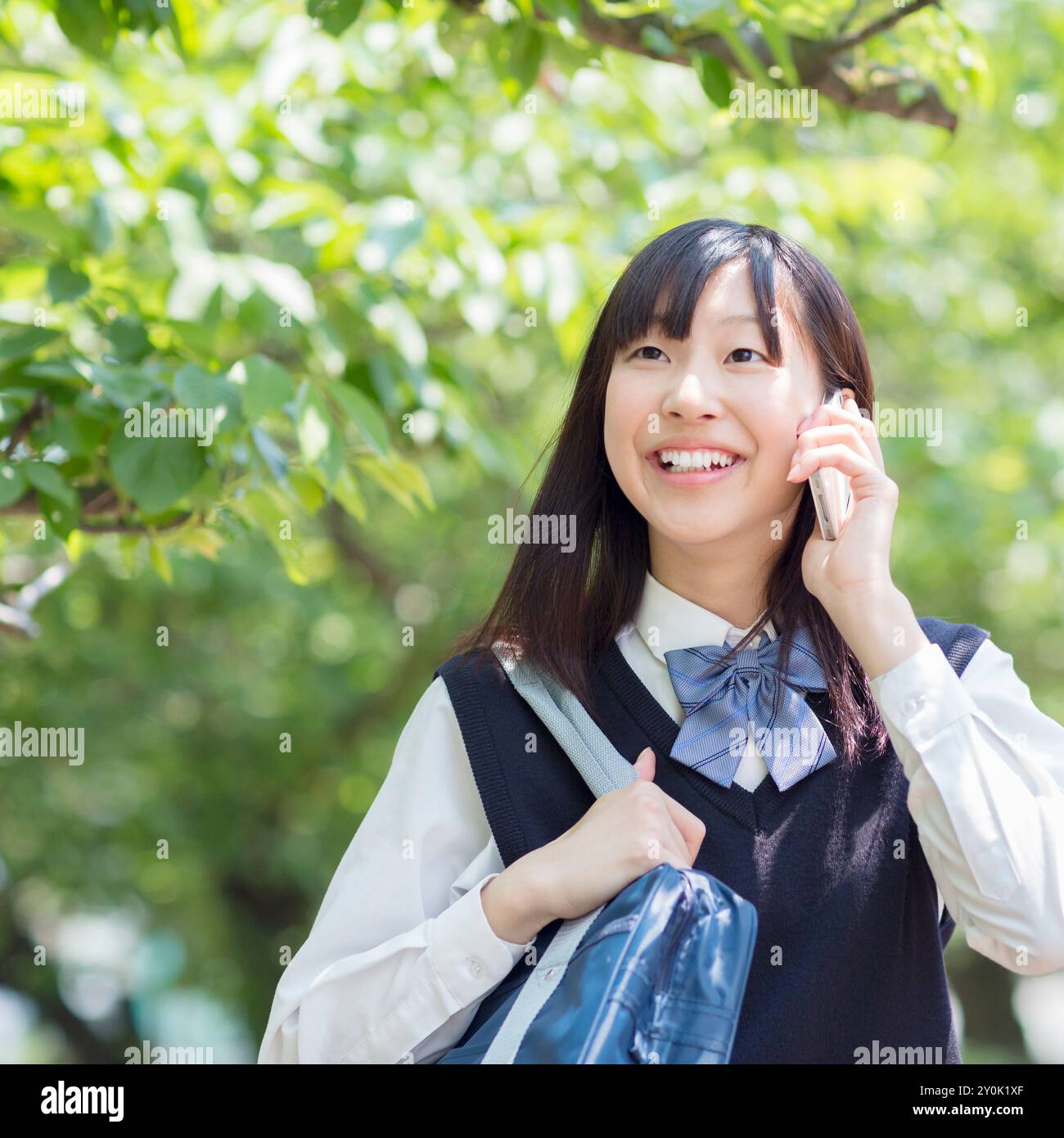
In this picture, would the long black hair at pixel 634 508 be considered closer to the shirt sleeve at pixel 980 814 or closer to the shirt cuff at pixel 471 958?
the shirt sleeve at pixel 980 814

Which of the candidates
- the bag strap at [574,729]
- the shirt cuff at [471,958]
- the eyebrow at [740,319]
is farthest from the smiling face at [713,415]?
the shirt cuff at [471,958]

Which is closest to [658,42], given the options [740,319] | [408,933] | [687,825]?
[740,319]

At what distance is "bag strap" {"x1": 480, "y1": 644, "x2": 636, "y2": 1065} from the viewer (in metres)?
1.41

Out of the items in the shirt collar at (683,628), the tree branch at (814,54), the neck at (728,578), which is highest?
the tree branch at (814,54)

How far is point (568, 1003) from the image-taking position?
4.43ft

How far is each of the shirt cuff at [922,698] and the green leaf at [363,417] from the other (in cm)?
107

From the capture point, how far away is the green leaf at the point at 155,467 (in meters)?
2.14

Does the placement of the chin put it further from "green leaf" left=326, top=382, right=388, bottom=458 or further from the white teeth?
"green leaf" left=326, top=382, right=388, bottom=458

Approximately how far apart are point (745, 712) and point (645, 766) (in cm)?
14

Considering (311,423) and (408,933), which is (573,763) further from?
(311,423)

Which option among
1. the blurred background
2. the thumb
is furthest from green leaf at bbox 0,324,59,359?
the thumb

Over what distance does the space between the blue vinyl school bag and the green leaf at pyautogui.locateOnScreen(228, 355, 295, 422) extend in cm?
105

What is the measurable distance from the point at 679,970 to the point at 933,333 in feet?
16.6
